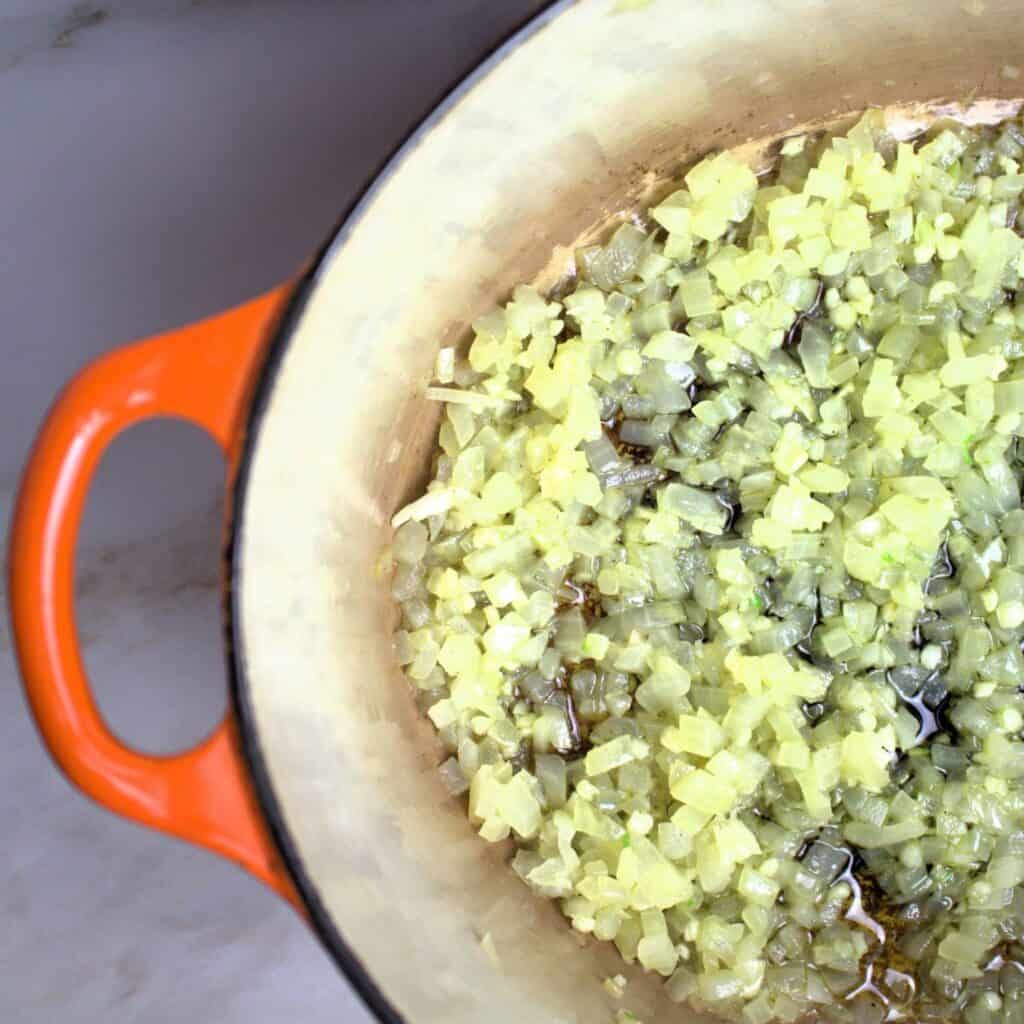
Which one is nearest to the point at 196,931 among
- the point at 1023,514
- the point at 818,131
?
the point at 1023,514

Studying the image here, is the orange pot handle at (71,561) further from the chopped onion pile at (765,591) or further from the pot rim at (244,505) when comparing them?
the chopped onion pile at (765,591)

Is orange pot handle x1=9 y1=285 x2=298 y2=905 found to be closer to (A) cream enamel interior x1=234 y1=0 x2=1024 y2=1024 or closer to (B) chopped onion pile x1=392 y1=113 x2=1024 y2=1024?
(A) cream enamel interior x1=234 y1=0 x2=1024 y2=1024

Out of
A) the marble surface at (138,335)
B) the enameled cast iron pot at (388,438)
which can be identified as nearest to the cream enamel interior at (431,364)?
the enameled cast iron pot at (388,438)

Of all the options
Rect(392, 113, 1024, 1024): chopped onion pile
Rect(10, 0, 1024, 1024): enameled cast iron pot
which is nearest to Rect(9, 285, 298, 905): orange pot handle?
Rect(10, 0, 1024, 1024): enameled cast iron pot

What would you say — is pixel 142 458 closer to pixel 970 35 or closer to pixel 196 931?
Answer: pixel 196 931

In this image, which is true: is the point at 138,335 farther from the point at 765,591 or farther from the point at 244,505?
the point at 765,591

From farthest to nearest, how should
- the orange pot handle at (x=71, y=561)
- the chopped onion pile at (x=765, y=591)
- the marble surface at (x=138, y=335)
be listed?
the marble surface at (x=138, y=335) < the chopped onion pile at (x=765, y=591) < the orange pot handle at (x=71, y=561)
